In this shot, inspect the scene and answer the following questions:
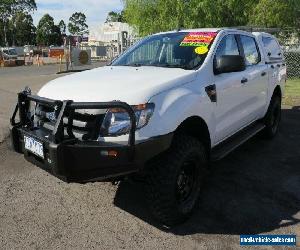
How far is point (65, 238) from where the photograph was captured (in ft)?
12.1

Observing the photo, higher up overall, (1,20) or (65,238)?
(1,20)

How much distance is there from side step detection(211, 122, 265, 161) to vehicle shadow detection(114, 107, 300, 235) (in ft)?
1.36

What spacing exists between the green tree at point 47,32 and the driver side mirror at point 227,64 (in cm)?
9811

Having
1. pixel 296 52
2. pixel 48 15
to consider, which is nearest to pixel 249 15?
pixel 296 52

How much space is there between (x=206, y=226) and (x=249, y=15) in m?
21.1

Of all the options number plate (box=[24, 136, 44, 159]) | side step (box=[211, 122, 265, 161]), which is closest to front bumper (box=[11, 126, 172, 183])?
number plate (box=[24, 136, 44, 159])

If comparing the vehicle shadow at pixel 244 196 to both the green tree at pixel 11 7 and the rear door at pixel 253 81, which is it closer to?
the rear door at pixel 253 81

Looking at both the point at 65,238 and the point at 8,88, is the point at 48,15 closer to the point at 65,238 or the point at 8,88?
the point at 8,88

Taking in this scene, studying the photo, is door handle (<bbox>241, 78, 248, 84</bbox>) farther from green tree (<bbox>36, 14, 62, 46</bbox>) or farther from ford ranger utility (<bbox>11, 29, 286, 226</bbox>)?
green tree (<bbox>36, 14, 62, 46</bbox>)

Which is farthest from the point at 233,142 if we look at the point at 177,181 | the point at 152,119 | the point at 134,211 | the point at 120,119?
the point at 120,119

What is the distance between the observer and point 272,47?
6.87 metres

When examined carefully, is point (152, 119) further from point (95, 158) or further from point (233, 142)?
point (233, 142)

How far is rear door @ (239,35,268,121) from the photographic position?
541 cm

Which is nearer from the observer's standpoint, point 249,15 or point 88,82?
point 88,82
